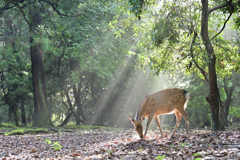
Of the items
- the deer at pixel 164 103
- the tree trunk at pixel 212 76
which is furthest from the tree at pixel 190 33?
the deer at pixel 164 103

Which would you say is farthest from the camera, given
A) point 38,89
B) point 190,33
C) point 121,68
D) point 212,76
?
point 121,68

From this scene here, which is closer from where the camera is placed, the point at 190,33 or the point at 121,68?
the point at 190,33

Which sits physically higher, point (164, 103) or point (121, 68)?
point (121, 68)

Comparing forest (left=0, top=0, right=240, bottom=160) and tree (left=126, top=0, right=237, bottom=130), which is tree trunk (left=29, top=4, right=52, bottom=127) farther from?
tree (left=126, top=0, right=237, bottom=130)

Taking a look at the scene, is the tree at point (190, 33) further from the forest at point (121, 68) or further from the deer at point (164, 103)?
the deer at point (164, 103)

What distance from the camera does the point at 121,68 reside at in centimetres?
2750

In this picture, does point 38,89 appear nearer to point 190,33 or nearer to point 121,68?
point 121,68

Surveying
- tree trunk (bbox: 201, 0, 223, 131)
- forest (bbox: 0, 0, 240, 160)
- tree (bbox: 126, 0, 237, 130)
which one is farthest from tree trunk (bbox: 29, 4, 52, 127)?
tree trunk (bbox: 201, 0, 223, 131)

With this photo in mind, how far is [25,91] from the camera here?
84.3 feet

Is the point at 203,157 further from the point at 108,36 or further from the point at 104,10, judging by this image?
the point at 108,36

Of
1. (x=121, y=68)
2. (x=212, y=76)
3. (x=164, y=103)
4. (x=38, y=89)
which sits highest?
(x=121, y=68)

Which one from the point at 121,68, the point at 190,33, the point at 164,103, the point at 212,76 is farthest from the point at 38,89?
the point at 212,76

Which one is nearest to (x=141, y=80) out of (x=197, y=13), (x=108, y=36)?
(x=108, y=36)

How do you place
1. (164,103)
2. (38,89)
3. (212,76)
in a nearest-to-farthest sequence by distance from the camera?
1. (164,103)
2. (212,76)
3. (38,89)
